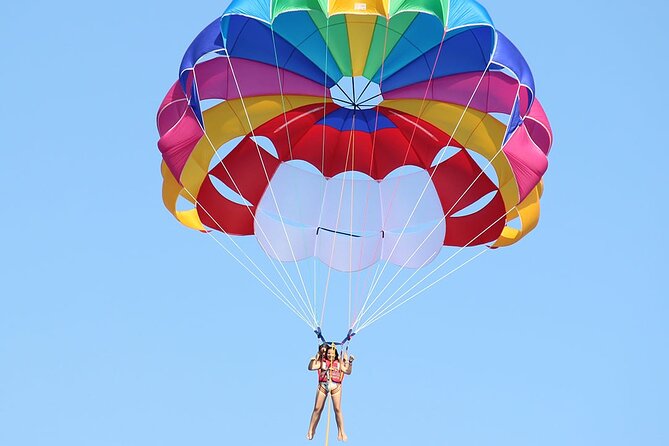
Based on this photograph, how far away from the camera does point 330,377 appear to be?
21969 millimetres

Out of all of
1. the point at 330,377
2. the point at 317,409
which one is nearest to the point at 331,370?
the point at 330,377

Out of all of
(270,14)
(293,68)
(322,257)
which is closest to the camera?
(270,14)

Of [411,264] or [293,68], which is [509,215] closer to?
[411,264]

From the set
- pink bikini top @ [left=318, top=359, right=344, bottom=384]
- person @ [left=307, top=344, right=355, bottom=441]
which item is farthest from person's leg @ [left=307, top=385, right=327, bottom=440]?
pink bikini top @ [left=318, top=359, right=344, bottom=384]

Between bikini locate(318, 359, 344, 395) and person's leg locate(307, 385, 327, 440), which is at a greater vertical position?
bikini locate(318, 359, 344, 395)

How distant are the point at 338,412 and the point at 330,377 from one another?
487 mm

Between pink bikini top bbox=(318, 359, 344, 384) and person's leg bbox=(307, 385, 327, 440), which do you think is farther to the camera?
person's leg bbox=(307, 385, 327, 440)

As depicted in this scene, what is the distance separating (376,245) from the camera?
24.8 metres

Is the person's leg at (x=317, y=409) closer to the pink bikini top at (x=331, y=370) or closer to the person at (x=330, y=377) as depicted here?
the person at (x=330, y=377)

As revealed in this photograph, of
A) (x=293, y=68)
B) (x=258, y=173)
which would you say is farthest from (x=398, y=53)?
(x=258, y=173)

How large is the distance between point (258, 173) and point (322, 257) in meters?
1.56

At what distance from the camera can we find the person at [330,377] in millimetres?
21969

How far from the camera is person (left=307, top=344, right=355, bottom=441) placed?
22.0 metres

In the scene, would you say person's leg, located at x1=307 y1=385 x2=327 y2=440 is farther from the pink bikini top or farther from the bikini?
the pink bikini top
